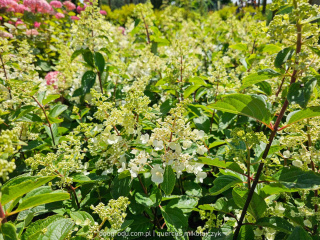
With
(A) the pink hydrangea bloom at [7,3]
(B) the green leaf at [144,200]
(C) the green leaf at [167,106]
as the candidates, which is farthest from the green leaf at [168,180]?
(A) the pink hydrangea bloom at [7,3]

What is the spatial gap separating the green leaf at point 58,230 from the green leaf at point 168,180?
20.3 inches

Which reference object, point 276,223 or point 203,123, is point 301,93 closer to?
point 276,223

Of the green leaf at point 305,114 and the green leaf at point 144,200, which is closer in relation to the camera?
the green leaf at point 305,114

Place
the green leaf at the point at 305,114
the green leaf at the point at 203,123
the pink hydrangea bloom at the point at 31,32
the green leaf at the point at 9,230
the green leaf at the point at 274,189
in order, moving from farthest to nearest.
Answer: the pink hydrangea bloom at the point at 31,32
the green leaf at the point at 203,123
the green leaf at the point at 274,189
the green leaf at the point at 305,114
the green leaf at the point at 9,230

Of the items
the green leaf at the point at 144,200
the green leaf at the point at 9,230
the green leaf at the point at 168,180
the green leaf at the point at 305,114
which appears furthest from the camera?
the green leaf at the point at 144,200

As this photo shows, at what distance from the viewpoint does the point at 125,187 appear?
1539 millimetres

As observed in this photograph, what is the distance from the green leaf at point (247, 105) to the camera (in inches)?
43.6

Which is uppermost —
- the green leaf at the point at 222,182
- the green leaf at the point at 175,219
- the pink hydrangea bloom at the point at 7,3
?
the pink hydrangea bloom at the point at 7,3

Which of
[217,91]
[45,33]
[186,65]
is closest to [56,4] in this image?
[45,33]

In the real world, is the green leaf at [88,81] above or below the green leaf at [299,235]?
above

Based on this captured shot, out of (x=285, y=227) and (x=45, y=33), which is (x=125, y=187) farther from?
(x=45, y=33)

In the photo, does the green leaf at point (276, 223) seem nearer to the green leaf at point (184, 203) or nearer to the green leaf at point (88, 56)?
the green leaf at point (184, 203)

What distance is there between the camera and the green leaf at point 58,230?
1.12 meters

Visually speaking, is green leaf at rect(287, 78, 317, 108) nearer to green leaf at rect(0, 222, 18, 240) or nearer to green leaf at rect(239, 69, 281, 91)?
green leaf at rect(239, 69, 281, 91)
